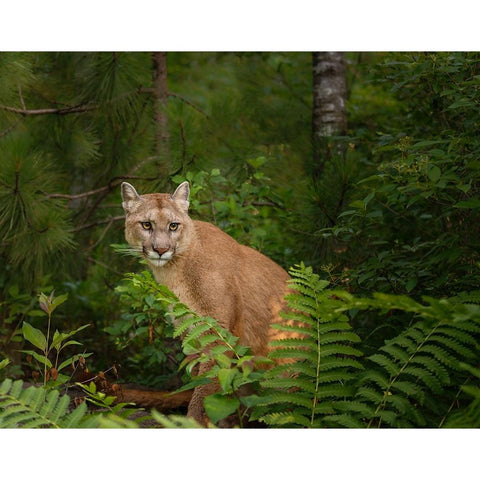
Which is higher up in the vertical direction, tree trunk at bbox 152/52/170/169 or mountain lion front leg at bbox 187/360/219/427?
tree trunk at bbox 152/52/170/169

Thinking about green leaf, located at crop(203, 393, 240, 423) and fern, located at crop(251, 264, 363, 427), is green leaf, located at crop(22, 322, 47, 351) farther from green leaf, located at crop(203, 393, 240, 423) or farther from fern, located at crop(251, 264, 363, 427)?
fern, located at crop(251, 264, 363, 427)

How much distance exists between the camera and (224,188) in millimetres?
6672

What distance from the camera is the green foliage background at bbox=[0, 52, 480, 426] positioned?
4750 millimetres

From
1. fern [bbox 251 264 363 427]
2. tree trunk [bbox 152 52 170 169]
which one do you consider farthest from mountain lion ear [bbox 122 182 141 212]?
fern [bbox 251 264 363 427]

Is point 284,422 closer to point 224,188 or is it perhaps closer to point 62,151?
point 224,188

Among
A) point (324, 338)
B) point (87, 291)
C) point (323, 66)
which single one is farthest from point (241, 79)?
point (324, 338)

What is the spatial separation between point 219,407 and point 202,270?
5.24 ft

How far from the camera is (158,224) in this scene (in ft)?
16.3

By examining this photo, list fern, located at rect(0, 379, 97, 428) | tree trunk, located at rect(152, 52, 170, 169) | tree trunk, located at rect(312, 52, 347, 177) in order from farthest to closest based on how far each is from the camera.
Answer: tree trunk, located at rect(312, 52, 347, 177), tree trunk, located at rect(152, 52, 170, 169), fern, located at rect(0, 379, 97, 428)

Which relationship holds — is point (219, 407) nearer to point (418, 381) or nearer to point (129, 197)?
point (418, 381)

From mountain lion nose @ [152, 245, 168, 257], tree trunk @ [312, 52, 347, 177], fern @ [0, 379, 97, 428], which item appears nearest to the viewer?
fern @ [0, 379, 97, 428]

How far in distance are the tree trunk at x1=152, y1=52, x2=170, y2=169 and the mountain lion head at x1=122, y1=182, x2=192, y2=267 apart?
1286 millimetres

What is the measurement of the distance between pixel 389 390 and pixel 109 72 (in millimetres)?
4443

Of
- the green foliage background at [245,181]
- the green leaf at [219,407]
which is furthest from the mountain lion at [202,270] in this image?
the green leaf at [219,407]
